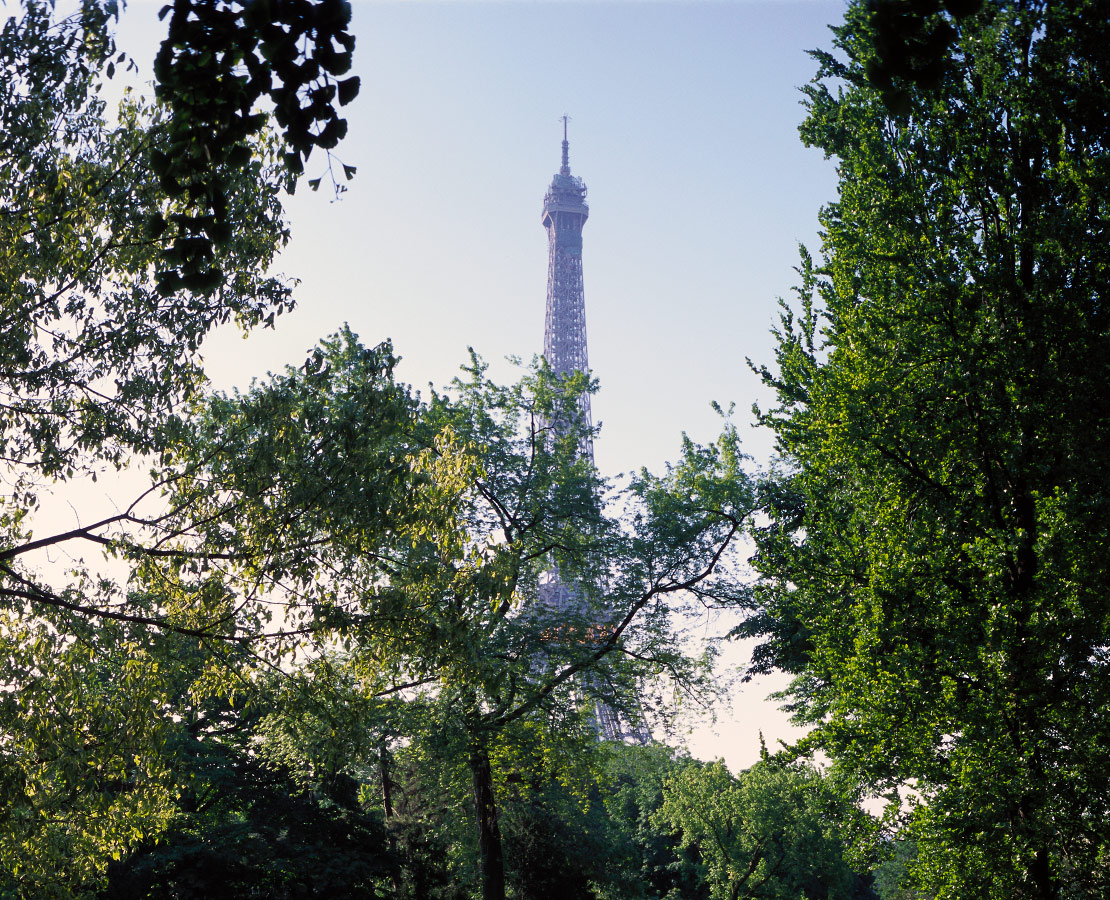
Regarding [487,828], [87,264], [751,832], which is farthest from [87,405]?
[751,832]

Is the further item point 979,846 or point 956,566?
point 956,566

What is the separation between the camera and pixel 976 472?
34.5ft

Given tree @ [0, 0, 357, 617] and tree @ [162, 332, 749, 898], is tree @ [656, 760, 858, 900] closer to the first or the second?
tree @ [162, 332, 749, 898]

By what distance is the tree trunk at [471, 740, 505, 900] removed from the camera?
62.1 feet

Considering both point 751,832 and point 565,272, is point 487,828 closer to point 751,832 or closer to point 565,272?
point 751,832

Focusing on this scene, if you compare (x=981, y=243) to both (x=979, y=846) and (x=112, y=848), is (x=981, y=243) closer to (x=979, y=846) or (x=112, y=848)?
(x=979, y=846)

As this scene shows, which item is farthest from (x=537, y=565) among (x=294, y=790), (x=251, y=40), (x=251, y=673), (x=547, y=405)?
(x=251, y=40)

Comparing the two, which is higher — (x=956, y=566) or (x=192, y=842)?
(x=956, y=566)

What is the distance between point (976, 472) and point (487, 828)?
13.1 meters

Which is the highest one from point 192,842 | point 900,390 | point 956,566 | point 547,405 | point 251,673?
point 547,405

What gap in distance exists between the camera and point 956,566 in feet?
33.1

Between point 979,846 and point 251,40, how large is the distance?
29.6 ft

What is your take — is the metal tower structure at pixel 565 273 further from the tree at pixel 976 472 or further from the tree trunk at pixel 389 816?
the tree at pixel 976 472

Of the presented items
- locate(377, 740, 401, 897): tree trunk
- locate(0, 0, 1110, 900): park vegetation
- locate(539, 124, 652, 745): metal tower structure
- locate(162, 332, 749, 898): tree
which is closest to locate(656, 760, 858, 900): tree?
locate(377, 740, 401, 897): tree trunk
